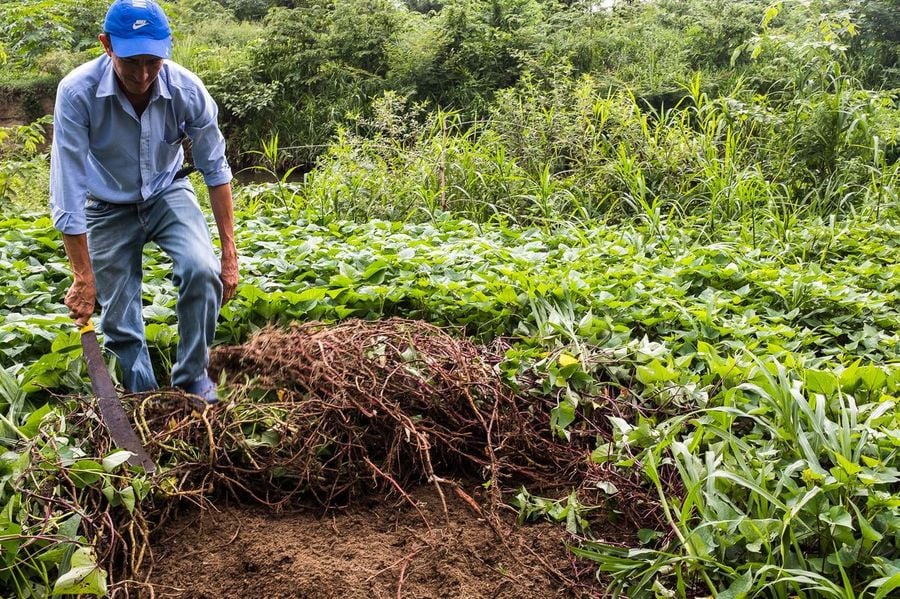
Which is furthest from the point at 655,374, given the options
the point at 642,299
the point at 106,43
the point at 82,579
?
the point at 106,43

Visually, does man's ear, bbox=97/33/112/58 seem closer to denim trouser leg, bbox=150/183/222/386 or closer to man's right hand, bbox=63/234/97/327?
denim trouser leg, bbox=150/183/222/386

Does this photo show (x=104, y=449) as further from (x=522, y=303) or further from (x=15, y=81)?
(x=15, y=81)

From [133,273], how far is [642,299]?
89.6 inches

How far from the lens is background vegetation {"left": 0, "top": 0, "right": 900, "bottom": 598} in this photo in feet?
7.26

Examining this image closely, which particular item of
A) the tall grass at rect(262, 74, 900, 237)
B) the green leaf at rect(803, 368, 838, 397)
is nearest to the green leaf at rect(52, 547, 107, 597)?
the green leaf at rect(803, 368, 838, 397)

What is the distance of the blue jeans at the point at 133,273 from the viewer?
307 centimetres

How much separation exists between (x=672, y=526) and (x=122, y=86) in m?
2.47

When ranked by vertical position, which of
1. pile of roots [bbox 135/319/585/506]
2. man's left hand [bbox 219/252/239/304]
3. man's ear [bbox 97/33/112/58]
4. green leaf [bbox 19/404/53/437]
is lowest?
pile of roots [bbox 135/319/585/506]

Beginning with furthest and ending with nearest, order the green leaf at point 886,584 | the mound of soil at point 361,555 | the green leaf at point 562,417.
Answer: the green leaf at point 562,417 < the mound of soil at point 361,555 < the green leaf at point 886,584

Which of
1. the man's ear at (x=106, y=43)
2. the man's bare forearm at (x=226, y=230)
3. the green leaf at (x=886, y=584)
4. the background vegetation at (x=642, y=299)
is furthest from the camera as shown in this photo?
the man's bare forearm at (x=226, y=230)

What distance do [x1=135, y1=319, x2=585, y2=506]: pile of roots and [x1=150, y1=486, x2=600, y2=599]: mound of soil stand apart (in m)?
0.11

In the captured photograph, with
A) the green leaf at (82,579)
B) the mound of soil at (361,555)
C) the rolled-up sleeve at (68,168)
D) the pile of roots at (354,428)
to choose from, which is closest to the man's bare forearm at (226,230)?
the pile of roots at (354,428)

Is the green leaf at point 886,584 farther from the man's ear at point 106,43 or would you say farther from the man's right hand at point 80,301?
the man's ear at point 106,43

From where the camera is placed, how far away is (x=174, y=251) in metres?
3.09
